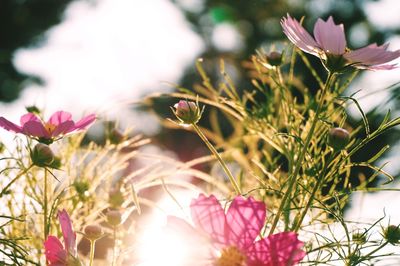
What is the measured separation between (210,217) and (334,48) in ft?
0.48

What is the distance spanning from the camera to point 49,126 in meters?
0.43

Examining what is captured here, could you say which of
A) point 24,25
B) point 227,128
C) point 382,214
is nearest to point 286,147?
point 382,214

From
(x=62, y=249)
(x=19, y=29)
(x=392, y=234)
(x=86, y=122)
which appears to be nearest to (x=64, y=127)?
(x=86, y=122)

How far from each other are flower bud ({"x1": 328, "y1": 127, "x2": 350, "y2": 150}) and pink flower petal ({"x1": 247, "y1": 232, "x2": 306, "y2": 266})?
0.08 meters

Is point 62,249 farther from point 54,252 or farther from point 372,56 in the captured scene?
point 372,56

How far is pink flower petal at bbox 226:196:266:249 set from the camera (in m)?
0.28

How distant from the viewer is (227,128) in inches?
175

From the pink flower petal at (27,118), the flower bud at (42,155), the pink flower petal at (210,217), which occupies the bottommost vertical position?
the pink flower petal at (210,217)

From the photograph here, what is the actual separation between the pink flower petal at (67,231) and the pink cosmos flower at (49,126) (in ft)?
0.30

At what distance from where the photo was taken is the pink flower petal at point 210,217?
29 centimetres

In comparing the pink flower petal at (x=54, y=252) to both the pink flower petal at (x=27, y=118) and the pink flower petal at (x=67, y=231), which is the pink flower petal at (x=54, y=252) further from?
the pink flower petal at (x=27, y=118)

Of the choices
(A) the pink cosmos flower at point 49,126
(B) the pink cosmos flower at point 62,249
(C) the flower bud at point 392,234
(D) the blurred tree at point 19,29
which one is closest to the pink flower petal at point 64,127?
(A) the pink cosmos flower at point 49,126

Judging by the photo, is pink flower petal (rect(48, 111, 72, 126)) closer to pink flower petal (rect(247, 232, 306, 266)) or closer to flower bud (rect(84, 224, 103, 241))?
flower bud (rect(84, 224, 103, 241))

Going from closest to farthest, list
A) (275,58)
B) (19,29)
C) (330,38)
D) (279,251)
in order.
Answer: (279,251)
(330,38)
(275,58)
(19,29)
